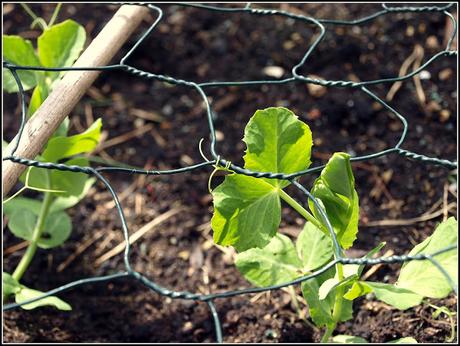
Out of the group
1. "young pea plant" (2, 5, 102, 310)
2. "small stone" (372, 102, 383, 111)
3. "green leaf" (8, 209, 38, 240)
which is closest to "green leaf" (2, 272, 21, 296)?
"young pea plant" (2, 5, 102, 310)

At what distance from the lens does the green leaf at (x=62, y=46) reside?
1270 mm

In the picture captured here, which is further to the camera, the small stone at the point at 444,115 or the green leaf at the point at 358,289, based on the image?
the small stone at the point at 444,115

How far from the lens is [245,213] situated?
0.98 meters

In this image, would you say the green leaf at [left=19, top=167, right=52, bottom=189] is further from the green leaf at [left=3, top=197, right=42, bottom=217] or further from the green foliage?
the green foliage

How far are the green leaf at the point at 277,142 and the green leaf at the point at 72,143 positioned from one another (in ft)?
1.12

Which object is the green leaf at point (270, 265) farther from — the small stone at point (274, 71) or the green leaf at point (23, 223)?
the small stone at point (274, 71)

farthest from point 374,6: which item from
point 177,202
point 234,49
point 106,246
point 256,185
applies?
point 256,185

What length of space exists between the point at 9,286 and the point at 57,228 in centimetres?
22

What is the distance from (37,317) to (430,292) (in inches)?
31.0

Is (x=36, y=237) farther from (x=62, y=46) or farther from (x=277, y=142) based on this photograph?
(x=277, y=142)

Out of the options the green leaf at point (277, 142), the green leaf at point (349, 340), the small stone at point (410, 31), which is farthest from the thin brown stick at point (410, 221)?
the small stone at point (410, 31)

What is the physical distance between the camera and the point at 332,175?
2.96 feet

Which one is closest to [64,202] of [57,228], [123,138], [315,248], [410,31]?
[57,228]

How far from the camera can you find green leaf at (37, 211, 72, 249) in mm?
1367
